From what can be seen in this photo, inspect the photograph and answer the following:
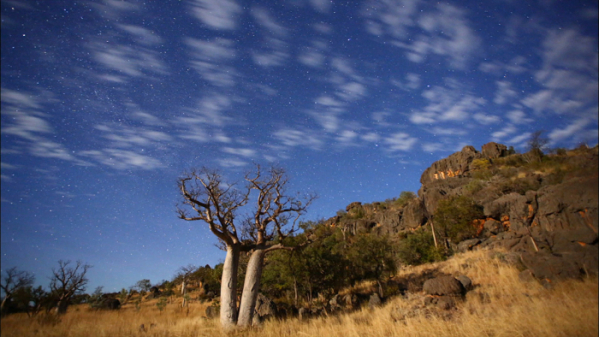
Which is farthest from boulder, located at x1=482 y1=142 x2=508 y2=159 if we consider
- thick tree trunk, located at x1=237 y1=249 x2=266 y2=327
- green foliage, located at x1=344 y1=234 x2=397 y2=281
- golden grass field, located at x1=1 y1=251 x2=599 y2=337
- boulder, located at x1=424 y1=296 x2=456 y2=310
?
thick tree trunk, located at x1=237 y1=249 x2=266 y2=327

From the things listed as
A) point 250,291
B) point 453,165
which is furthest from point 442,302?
point 453,165

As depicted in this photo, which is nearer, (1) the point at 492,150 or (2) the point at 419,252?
(2) the point at 419,252

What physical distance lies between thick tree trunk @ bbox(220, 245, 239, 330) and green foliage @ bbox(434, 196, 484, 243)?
1068 inches

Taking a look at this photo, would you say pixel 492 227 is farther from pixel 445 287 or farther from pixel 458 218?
pixel 445 287

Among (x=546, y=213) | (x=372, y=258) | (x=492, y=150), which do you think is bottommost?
(x=372, y=258)

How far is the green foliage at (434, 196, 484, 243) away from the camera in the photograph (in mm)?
28516

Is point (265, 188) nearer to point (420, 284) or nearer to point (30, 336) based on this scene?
point (30, 336)

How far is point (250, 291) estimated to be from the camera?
36.5 feet

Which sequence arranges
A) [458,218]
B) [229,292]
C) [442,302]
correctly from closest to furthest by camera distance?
[229,292] < [442,302] < [458,218]

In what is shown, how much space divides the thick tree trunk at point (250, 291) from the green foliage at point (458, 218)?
85.9 feet

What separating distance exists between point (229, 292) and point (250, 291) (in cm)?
88

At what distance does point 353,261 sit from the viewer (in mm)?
20484

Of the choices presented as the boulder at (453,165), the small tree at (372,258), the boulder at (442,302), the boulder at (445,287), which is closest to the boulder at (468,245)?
the small tree at (372,258)

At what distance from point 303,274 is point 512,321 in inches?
572
